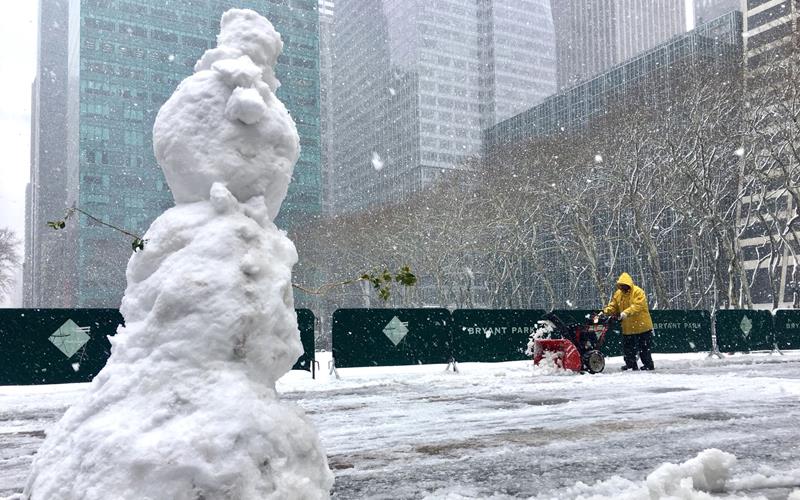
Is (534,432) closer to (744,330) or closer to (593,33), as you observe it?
(744,330)

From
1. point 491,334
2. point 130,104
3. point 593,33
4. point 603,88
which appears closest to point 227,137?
point 491,334

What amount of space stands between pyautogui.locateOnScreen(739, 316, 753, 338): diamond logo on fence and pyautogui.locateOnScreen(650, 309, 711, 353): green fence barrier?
0.96 metres

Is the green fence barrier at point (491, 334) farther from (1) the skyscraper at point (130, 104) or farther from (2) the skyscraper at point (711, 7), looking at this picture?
(2) the skyscraper at point (711, 7)

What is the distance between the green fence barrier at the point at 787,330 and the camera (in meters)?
19.8

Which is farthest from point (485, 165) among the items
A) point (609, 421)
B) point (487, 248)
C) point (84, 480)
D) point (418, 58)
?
point (418, 58)

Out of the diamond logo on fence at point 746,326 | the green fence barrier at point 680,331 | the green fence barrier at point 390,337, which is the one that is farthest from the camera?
the diamond logo on fence at point 746,326

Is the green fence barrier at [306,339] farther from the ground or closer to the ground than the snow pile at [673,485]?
farther from the ground

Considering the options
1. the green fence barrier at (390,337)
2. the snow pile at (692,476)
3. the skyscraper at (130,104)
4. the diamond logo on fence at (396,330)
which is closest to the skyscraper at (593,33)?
the skyscraper at (130,104)

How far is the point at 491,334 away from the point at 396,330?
2434 mm

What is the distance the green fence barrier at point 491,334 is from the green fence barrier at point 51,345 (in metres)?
6.83

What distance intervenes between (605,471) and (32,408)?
7.85m

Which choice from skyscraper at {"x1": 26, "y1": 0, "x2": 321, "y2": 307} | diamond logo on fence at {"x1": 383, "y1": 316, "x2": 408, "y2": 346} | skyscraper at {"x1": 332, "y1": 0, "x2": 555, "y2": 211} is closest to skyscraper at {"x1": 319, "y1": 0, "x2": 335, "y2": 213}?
skyscraper at {"x1": 332, "y1": 0, "x2": 555, "y2": 211}

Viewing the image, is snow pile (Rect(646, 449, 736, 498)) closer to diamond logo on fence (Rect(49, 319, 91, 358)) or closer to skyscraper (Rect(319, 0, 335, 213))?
diamond logo on fence (Rect(49, 319, 91, 358))

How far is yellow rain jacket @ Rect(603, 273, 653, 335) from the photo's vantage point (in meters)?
12.6
